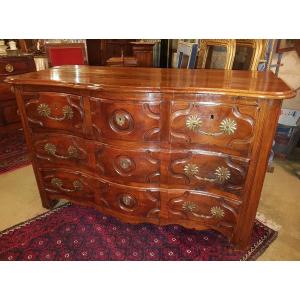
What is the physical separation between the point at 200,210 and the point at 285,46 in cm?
249

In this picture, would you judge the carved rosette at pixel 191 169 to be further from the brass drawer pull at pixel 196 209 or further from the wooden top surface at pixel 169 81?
the wooden top surface at pixel 169 81

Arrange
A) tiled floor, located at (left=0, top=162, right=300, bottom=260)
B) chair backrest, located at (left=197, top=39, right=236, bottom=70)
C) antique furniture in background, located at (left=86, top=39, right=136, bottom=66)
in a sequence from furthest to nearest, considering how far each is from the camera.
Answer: antique furniture in background, located at (left=86, top=39, right=136, bottom=66) → chair backrest, located at (left=197, top=39, right=236, bottom=70) → tiled floor, located at (left=0, top=162, right=300, bottom=260)

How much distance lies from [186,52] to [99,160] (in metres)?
1.47

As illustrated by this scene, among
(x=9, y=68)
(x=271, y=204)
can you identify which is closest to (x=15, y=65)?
(x=9, y=68)

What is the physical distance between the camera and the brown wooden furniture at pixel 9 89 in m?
3.42

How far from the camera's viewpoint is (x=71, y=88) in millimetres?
1559

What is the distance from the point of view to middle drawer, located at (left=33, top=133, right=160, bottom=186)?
161 centimetres

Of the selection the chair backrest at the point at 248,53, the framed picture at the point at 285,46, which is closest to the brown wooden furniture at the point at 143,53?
the chair backrest at the point at 248,53

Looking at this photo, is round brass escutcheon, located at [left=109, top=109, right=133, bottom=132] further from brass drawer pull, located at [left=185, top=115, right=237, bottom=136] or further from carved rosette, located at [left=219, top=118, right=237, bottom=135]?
carved rosette, located at [left=219, top=118, right=237, bottom=135]

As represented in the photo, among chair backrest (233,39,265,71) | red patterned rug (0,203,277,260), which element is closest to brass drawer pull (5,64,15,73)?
red patterned rug (0,203,277,260)

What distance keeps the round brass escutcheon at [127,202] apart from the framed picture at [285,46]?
2.63 meters

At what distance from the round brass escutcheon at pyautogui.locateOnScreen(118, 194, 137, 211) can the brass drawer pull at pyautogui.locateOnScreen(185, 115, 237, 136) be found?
711 mm

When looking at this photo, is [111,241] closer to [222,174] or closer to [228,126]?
[222,174]
